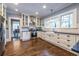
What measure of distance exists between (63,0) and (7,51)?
5.55 ft

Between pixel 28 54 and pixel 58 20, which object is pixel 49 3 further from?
pixel 28 54

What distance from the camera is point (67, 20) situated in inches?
71.9

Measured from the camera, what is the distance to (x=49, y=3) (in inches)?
69.4

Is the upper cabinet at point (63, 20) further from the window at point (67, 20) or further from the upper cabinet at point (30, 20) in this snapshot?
the upper cabinet at point (30, 20)

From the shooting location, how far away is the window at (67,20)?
5.88 ft

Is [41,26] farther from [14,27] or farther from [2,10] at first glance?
[2,10]

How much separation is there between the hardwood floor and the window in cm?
59

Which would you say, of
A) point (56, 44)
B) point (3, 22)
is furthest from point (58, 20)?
point (3, 22)

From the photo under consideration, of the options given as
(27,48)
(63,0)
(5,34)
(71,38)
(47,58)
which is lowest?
(47,58)

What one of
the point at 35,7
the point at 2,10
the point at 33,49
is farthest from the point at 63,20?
the point at 2,10

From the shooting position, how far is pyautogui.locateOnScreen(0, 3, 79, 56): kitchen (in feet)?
5.89

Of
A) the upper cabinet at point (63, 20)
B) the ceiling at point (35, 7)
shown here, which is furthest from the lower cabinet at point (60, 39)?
the ceiling at point (35, 7)

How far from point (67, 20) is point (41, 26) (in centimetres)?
Answer: 59

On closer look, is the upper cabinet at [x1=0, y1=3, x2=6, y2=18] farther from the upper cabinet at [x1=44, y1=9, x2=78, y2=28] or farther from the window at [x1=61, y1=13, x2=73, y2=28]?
the window at [x1=61, y1=13, x2=73, y2=28]
